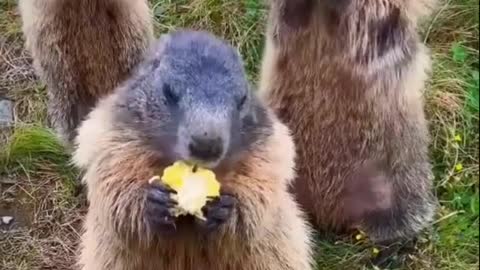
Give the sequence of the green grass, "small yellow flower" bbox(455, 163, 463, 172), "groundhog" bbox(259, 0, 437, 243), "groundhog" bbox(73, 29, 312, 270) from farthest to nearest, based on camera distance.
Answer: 1. "small yellow flower" bbox(455, 163, 463, 172)
2. the green grass
3. "groundhog" bbox(259, 0, 437, 243)
4. "groundhog" bbox(73, 29, 312, 270)

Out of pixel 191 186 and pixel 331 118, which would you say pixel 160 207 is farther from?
pixel 331 118

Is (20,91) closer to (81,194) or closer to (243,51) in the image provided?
(81,194)

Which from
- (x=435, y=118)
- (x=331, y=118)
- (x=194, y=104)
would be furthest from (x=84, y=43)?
(x=435, y=118)

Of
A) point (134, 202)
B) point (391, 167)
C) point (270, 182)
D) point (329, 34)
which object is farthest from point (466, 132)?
point (134, 202)

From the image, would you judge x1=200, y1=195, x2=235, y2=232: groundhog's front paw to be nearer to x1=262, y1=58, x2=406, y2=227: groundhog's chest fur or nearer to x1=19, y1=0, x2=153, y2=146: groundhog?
x1=262, y1=58, x2=406, y2=227: groundhog's chest fur

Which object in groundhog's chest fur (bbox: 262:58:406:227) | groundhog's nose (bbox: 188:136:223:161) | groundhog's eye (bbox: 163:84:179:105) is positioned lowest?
groundhog's chest fur (bbox: 262:58:406:227)

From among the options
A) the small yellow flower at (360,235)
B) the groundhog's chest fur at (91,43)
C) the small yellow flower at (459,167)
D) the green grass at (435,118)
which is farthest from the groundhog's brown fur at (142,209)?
the small yellow flower at (459,167)

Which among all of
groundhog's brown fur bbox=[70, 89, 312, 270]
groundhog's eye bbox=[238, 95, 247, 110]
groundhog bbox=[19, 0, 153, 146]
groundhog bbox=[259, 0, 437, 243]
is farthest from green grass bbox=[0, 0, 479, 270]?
groundhog's eye bbox=[238, 95, 247, 110]
